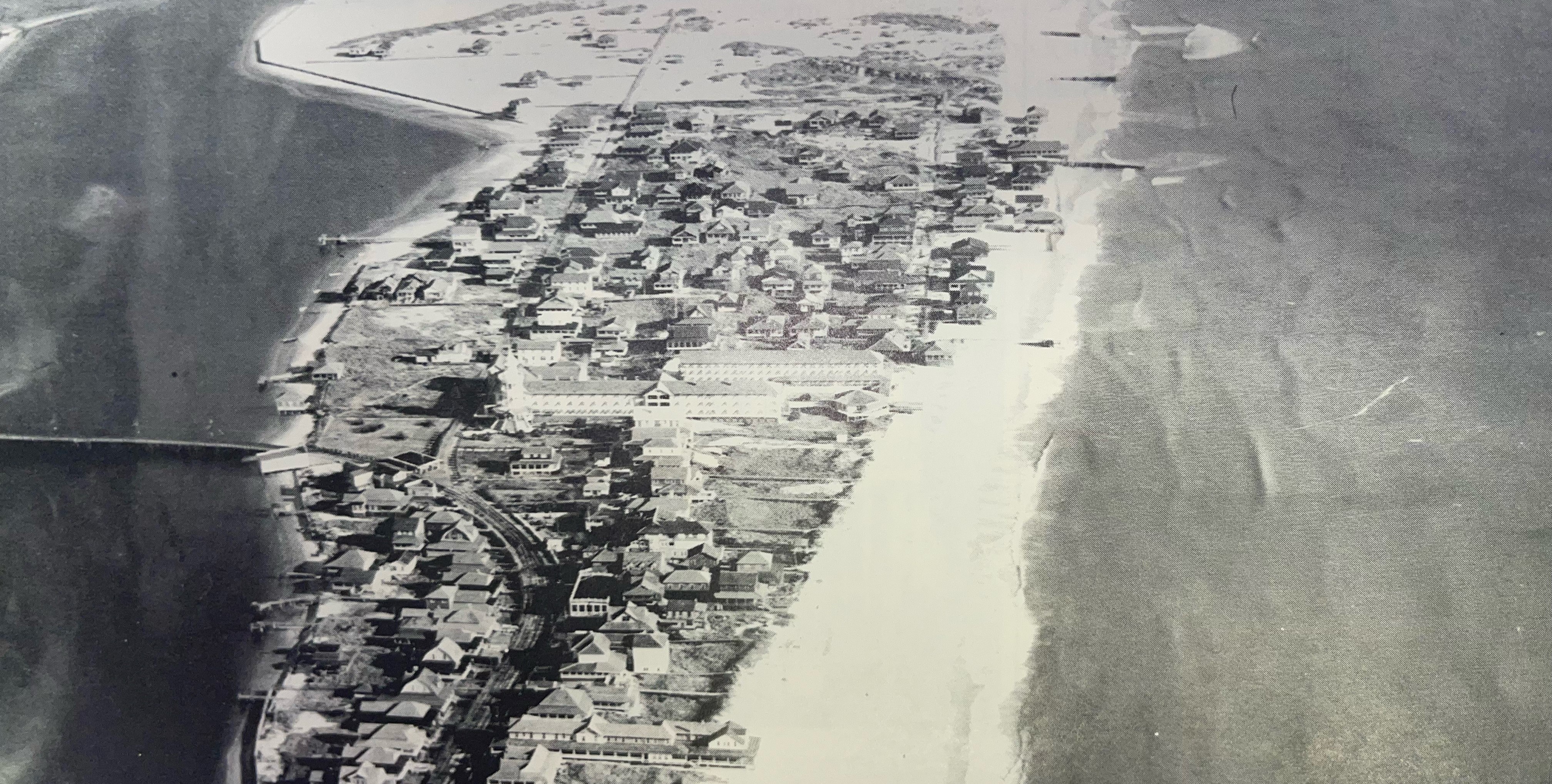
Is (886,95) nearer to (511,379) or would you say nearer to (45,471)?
(511,379)

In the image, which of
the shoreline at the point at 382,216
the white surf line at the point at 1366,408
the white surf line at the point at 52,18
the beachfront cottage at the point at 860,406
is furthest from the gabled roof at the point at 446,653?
the white surf line at the point at 52,18

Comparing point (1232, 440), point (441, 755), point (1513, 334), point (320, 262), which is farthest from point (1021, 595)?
point (320, 262)

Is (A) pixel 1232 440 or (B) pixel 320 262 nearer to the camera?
(A) pixel 1232 440

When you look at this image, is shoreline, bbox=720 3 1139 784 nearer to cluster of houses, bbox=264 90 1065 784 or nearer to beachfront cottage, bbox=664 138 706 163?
cluster of houses, bbox=264 90 1065 784

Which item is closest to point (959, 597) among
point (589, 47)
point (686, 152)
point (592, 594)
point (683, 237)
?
point (592, 594)

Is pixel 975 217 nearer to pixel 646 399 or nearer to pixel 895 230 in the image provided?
pixel 895 230

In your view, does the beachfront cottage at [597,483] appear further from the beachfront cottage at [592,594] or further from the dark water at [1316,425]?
the dark water at [1316,425]
